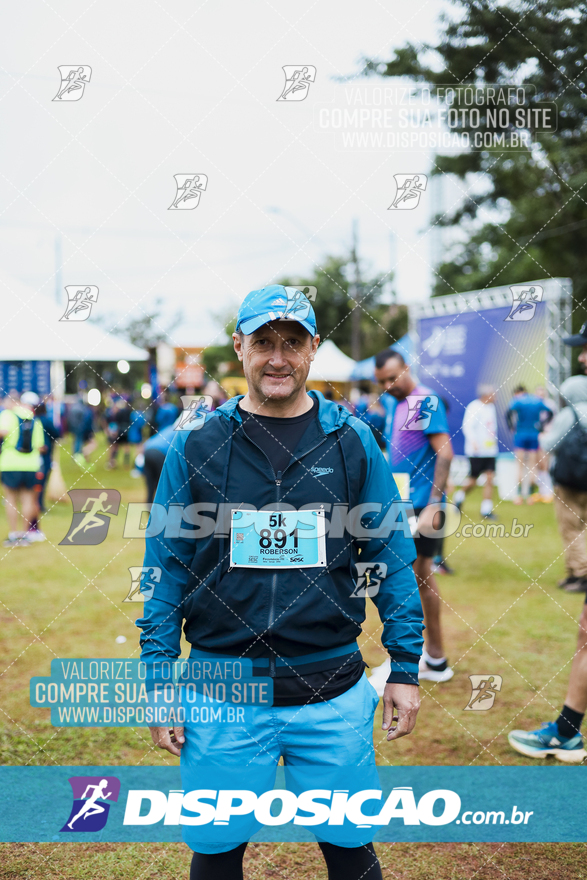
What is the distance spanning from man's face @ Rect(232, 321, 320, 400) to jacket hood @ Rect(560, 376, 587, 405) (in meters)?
2.35

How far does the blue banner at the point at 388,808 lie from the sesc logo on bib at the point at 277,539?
1.35m

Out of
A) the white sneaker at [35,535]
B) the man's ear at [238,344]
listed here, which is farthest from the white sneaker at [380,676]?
the white sneaker at [35,535]

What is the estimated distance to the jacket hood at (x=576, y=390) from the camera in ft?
12.4

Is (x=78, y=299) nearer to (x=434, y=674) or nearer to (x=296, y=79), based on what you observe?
(x=296, y=79)

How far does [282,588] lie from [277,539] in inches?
5.6

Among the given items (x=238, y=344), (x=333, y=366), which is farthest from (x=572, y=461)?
(x=333, y=366)

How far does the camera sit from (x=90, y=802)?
9.71 feet

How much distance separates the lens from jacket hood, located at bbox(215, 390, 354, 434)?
6.61 ft

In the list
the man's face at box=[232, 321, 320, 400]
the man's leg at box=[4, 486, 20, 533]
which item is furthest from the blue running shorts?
the man's leg at box=[4, 486, 20, 533]

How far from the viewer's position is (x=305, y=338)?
2.02 meters

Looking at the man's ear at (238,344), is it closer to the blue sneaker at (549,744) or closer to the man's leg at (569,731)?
the man's leg at (569,731)

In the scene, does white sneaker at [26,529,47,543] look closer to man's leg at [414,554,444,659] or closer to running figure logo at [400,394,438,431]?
man's leg at [414,554,444,659]

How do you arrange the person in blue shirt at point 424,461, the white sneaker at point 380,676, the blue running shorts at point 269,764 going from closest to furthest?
the blue running shorts at point 269,764 → the person in blue shirt at point 424,461 → the white sneaker at point 380,676

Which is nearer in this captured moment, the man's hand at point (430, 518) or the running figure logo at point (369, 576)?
the running figure logo at point (369, 576)
